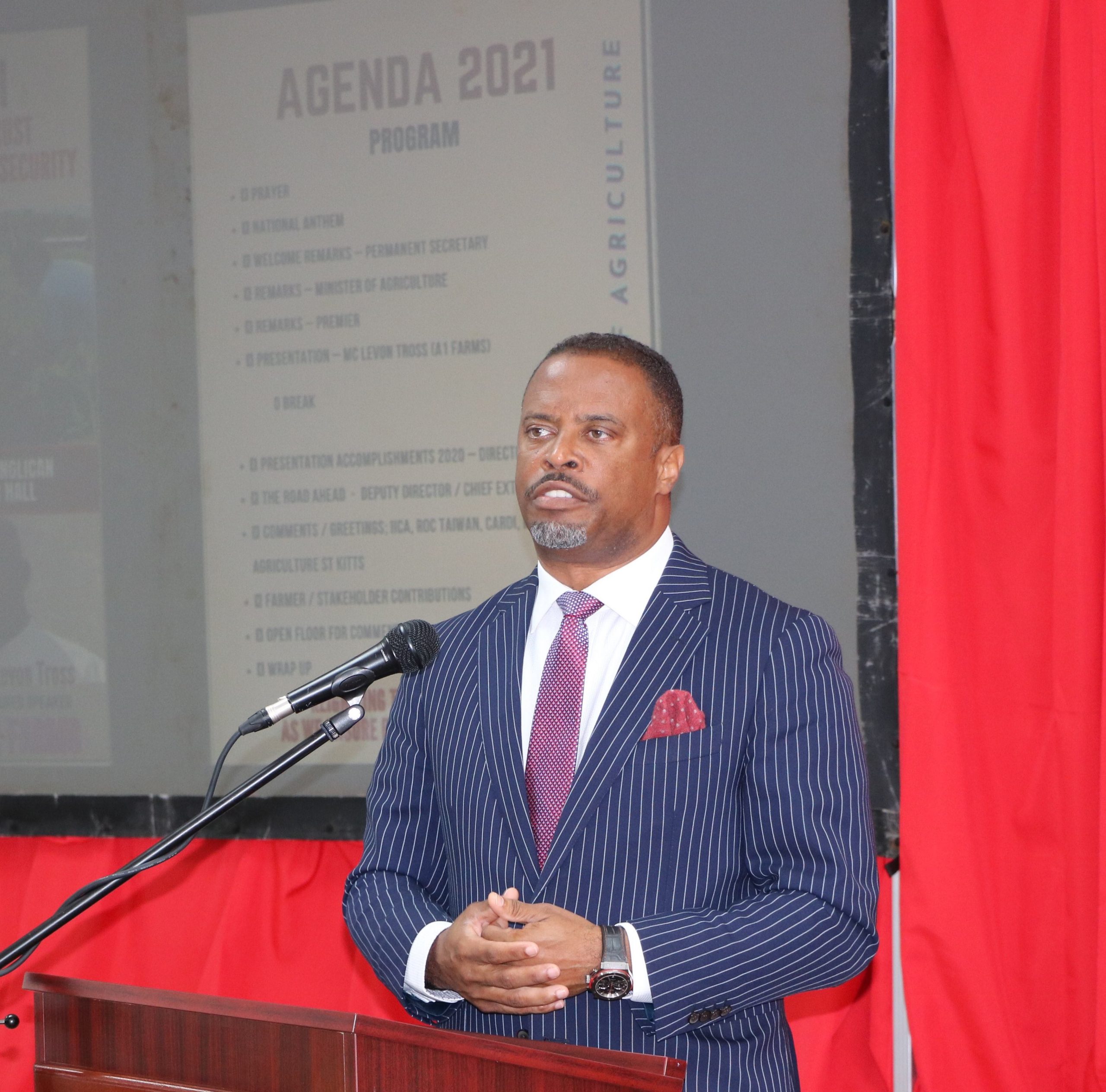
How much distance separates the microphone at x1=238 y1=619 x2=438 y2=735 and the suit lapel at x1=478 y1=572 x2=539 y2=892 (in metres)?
0.22

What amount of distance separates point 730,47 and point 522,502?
1.32 meters

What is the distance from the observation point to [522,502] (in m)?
1.60

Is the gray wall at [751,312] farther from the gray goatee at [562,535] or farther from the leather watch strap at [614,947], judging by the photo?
the leather watch strap at [614,947]

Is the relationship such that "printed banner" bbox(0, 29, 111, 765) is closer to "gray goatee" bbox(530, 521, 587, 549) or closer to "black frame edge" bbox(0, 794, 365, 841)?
"black frame edge" bbox(0, 794, 365, 841)

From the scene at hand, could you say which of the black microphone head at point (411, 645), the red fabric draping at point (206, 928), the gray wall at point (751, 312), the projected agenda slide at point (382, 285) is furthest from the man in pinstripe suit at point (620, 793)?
the red fabric draping at point (206, 928)

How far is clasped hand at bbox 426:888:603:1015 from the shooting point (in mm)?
1243

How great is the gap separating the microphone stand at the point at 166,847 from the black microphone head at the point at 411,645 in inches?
3.1

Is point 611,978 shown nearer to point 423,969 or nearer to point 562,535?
point 423,969

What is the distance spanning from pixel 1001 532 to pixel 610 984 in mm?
1313

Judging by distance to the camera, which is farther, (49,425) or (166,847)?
(49,425)

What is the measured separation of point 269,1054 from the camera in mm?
1025

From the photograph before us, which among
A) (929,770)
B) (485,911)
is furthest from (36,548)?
(929,770)

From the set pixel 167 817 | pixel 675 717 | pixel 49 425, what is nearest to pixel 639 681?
pixel 675 717

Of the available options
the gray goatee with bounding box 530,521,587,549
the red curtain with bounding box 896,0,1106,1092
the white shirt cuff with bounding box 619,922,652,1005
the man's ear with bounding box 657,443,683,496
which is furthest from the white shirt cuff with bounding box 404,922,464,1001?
the red curtain with bounding box 896,0,1106,1092
